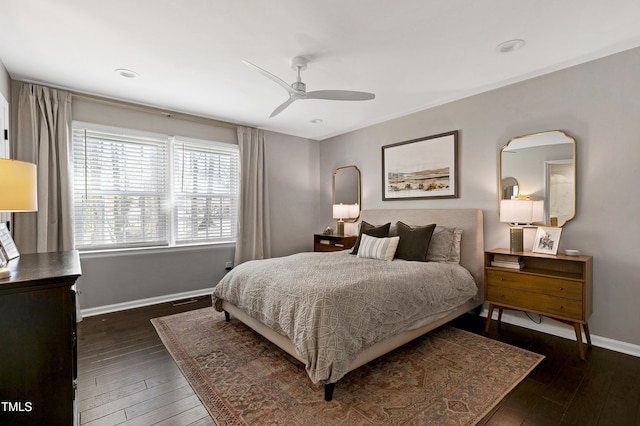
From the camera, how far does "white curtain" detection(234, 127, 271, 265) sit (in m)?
4.77

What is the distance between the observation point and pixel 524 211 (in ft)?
9.59

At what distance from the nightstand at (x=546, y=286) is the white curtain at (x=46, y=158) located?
461 cm

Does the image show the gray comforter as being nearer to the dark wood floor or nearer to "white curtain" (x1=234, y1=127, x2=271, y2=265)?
the dark wood floor

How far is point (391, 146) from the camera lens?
4504 millimetres

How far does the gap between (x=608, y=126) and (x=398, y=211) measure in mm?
2249

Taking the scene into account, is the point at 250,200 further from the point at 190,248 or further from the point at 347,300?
the point at 347,300

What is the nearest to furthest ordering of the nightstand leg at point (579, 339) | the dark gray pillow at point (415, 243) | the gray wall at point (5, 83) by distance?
the nightstand leg at point (579, 339)
the gray wall at point (5, 83)
the dark gray pillow at point (415, 243)

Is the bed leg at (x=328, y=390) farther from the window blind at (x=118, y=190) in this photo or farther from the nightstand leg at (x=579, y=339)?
the window blind at (x=118, y=190)

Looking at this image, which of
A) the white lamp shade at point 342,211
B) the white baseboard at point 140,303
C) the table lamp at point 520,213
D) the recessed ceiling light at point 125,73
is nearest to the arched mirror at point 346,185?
the white lamp shade at point 342,211

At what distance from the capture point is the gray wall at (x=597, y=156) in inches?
102

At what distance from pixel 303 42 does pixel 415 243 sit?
7.63 feet

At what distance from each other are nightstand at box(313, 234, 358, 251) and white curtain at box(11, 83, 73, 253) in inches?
129

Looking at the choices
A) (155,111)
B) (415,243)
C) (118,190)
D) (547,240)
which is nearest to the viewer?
(547,240)

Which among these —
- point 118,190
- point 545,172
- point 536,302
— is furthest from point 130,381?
point 545,172
